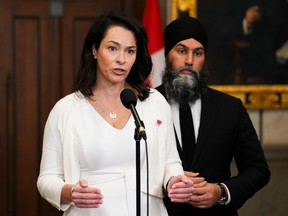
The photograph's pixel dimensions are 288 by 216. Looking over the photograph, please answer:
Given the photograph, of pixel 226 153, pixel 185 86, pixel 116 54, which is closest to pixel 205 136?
pixel 226 153

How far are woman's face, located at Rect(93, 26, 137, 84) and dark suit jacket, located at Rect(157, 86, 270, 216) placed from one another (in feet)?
1.85

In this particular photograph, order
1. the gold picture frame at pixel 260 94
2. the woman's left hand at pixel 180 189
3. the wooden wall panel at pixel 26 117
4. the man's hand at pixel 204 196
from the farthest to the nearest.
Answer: the wooden wall panel at pixel 26 117
the gold picture frame at pixel 260 94
the man's hand at pixel 204 196
the woman's left hand at pixel 180 189

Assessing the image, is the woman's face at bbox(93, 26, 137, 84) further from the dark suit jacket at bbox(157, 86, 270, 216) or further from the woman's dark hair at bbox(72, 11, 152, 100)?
the dark suit jacket at bbox(157, 86, 270, 216)

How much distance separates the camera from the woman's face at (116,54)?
9.81 feet

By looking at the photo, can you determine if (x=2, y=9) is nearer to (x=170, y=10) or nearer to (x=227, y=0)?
(x=170, y=10)

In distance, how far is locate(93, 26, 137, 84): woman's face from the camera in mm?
2990

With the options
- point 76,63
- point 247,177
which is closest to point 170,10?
point 76,63

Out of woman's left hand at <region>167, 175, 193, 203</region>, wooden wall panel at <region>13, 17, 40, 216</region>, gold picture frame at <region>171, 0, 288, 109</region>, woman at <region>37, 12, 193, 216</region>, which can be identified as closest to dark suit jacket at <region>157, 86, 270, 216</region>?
woman at <region>37, 12, 193, 216</region>

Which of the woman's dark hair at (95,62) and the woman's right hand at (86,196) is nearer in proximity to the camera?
the woman's right hand at (86,196)

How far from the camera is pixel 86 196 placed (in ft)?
8.80

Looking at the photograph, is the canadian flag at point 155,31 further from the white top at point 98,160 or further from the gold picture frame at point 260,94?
the white top at point 98,160

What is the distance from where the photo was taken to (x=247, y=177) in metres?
3.36

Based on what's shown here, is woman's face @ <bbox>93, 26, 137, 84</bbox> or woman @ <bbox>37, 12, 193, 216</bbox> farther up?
woman's face @ <bbox>93, 26, 137, 84</bbox>

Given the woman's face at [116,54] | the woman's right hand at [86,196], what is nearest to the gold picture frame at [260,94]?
the woman's face at [116,54]
